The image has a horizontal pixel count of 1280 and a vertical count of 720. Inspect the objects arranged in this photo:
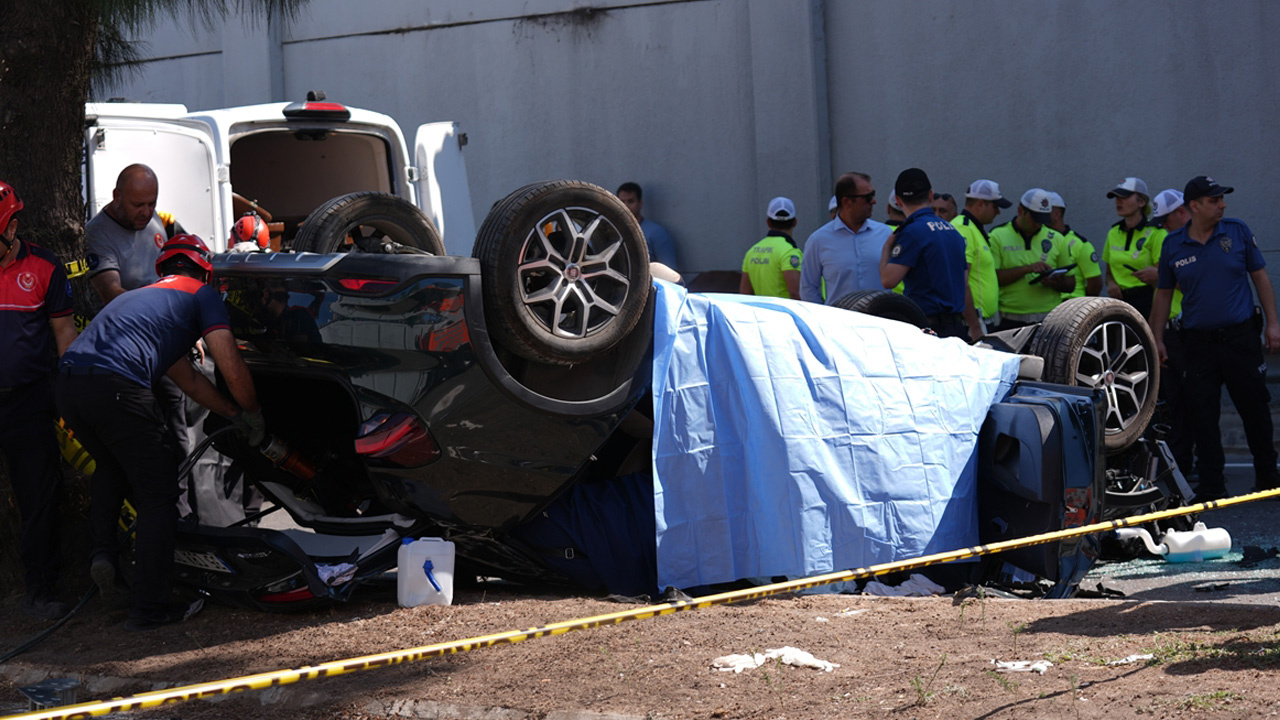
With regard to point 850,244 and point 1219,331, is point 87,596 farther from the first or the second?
point 1219,331

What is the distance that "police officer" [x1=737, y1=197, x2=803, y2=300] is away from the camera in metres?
9.98

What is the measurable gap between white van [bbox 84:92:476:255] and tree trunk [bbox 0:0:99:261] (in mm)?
1393

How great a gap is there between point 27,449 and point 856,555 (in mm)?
3625

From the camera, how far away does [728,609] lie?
17.3ft

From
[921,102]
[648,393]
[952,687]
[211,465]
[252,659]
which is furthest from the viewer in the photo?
[921,102]

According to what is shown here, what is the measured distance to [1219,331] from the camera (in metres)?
8.58

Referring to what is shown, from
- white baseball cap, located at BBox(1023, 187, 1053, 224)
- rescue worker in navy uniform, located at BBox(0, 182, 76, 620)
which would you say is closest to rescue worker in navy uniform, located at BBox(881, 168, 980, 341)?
white baseball cap, located at BBox(1023, 187, 1053, 224)

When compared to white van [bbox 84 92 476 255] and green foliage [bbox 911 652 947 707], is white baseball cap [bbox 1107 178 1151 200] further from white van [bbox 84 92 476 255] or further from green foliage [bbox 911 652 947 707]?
green foliage [bbox 911 652 947 707]

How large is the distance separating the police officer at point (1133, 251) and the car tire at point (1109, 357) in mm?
3834

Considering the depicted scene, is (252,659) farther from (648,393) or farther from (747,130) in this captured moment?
(747,130)

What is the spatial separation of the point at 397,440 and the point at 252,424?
32.7 inches

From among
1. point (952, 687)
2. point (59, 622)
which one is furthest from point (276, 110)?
point (952, 687)

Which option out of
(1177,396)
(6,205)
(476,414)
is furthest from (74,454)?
(1177,396)

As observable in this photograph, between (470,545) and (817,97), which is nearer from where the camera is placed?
(470,545)
